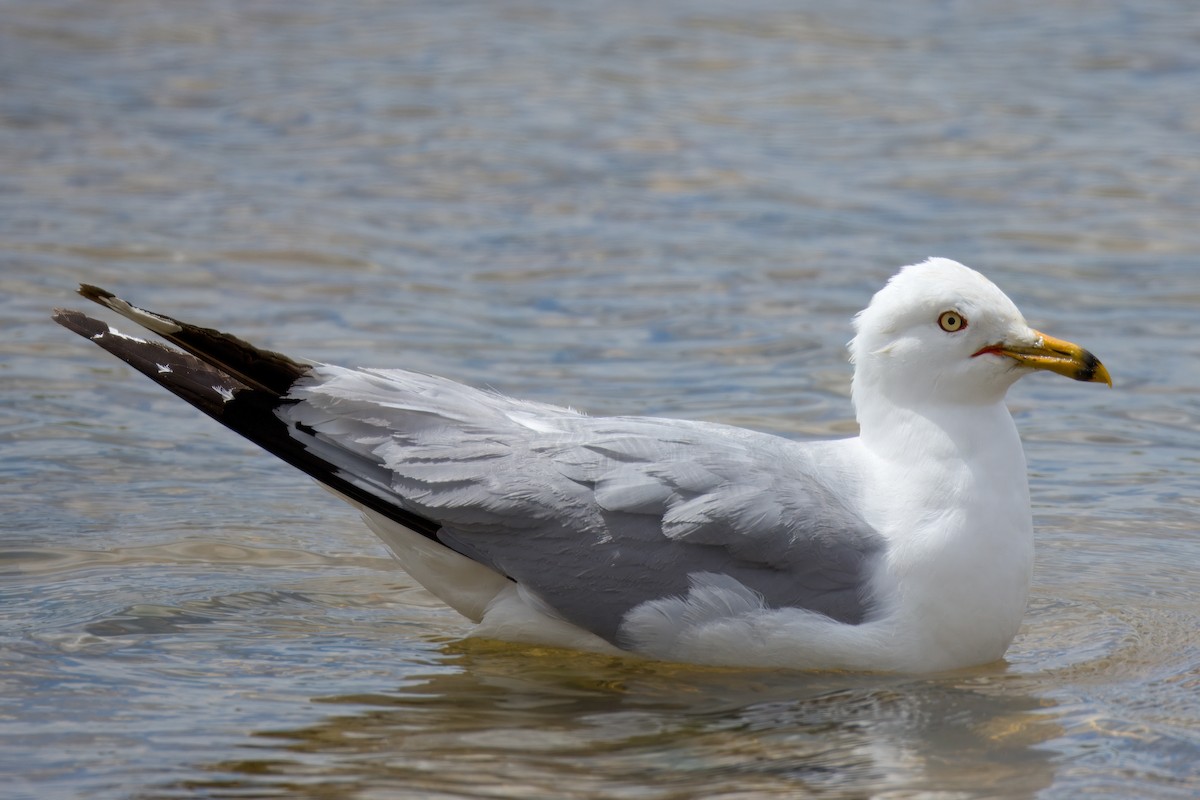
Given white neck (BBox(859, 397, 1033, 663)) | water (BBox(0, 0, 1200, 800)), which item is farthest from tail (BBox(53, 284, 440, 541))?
white neck (BBox(859, 397, 1033, 663))

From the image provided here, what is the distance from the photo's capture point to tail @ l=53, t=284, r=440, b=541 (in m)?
5.10

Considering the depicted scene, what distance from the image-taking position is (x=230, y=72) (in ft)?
45.7

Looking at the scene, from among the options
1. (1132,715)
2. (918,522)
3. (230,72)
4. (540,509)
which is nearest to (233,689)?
(540,509)

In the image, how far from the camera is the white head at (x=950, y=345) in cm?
508

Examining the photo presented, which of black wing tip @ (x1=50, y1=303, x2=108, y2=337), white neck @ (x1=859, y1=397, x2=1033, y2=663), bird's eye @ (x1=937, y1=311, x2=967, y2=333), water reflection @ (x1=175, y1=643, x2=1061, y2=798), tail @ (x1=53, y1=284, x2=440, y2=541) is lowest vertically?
water reflection @ (x1=175, y1=643, x2=1061, y2=798)

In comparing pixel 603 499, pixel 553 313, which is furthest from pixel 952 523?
pixel 553 313

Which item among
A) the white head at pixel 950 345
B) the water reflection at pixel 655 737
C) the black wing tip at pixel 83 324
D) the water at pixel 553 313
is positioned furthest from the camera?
the black wing tip at pixel 83 324

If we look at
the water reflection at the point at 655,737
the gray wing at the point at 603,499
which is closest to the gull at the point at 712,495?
the gray wing at the point at 603,499

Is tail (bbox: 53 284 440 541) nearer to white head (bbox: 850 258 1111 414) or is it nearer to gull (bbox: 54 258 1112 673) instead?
gull (bbox: 54 258 1112 673)

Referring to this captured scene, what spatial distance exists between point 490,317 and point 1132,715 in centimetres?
485

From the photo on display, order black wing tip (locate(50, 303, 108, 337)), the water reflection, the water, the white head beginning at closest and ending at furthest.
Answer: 1. the water reflection
2. the water
3. the white head
4. black wing tip (locate(50, 303, 108, 337))

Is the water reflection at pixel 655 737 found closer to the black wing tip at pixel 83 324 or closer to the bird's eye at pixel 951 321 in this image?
the bird's eye at pixel 951 321

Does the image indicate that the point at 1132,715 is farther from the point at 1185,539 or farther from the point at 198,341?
the point at 198,341

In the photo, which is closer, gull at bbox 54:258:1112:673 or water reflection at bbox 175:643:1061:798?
water reflection at bbox 175:643:1061:798
